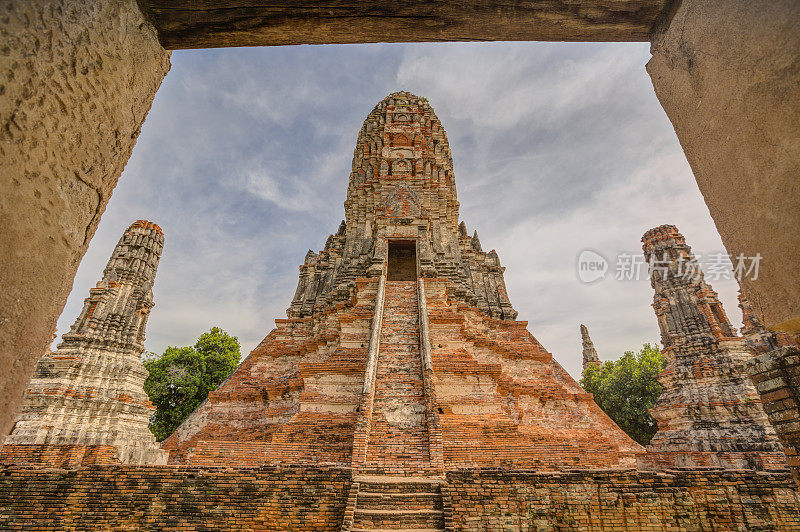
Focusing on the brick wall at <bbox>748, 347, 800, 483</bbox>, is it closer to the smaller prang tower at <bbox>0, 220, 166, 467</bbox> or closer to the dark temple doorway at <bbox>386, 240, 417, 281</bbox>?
the dark temple doorway at <bbox>386, 240, 417, 281</bbox>

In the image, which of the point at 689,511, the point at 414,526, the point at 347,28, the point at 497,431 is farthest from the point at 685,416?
the point at 347,28

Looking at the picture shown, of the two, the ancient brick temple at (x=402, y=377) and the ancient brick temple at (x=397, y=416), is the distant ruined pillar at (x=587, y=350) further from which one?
the ancient brick temple at (x=402, y=377)

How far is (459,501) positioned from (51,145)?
5013 millimetres

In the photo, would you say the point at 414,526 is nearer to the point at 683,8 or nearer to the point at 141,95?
the point at 141,95

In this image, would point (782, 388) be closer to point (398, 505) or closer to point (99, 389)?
point (398, 505)

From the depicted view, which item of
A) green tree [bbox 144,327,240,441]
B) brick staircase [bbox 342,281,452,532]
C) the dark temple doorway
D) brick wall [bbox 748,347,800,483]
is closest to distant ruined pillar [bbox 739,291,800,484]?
brick wall [bbox 748,347,800,483]

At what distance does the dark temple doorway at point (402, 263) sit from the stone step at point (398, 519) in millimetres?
11818

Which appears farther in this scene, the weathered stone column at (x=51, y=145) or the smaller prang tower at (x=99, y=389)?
the smaller prang tower at (x=99, y=389)

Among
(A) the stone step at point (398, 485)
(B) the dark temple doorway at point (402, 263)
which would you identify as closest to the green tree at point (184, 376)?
(B) the dark temple doorway at point (402, 263)

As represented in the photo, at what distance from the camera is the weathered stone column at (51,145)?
1286mm

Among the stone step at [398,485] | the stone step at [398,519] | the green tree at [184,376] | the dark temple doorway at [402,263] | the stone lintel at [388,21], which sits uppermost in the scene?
the dark temple doorway at [402,263]

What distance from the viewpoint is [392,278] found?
16484 mm

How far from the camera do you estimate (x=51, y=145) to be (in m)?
1.45

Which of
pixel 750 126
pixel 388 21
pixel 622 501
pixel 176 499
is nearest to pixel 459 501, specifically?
pixel 622 501
